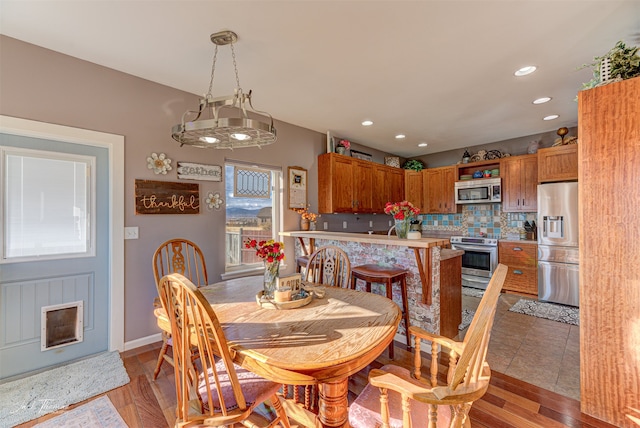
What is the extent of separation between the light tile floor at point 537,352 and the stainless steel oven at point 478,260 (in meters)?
1.21

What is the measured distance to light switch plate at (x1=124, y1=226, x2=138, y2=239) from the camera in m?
2.59

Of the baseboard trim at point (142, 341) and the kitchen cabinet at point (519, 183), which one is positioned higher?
the kitchen cabinet at point (519, 183)

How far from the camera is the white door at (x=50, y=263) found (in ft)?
7.06

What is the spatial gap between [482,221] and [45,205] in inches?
243

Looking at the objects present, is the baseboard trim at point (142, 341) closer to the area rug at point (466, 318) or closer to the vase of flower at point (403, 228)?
the vase of flower at point (403, 228)

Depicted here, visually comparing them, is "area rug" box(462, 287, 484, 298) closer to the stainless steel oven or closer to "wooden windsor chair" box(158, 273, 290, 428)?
the stainless steel oven

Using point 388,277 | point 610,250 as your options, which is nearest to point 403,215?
point 388,277

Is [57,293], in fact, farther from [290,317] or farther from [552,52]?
[552,52]

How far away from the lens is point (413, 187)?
5.84m

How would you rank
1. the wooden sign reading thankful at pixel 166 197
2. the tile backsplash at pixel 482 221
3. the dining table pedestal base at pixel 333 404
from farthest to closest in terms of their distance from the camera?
the tile backsplash at pixel 482 221 < the wooden sign reading thankful at pixel 166 197 < the dining table pedestal base at pixel 333 404

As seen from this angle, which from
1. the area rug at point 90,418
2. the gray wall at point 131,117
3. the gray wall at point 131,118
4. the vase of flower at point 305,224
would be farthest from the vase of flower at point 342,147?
the area rug at point 90,418

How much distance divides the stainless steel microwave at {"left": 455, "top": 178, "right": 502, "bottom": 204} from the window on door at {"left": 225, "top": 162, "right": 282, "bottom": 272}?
11.3ft

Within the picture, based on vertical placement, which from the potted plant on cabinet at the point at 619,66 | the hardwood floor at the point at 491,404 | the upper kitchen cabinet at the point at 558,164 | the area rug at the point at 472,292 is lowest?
the hardwood floor at the point at 491,404

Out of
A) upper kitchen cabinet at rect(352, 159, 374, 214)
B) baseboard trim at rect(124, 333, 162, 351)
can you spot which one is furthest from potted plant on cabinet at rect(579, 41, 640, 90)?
baseboard trim at rect(124, 333, 162, 351)
